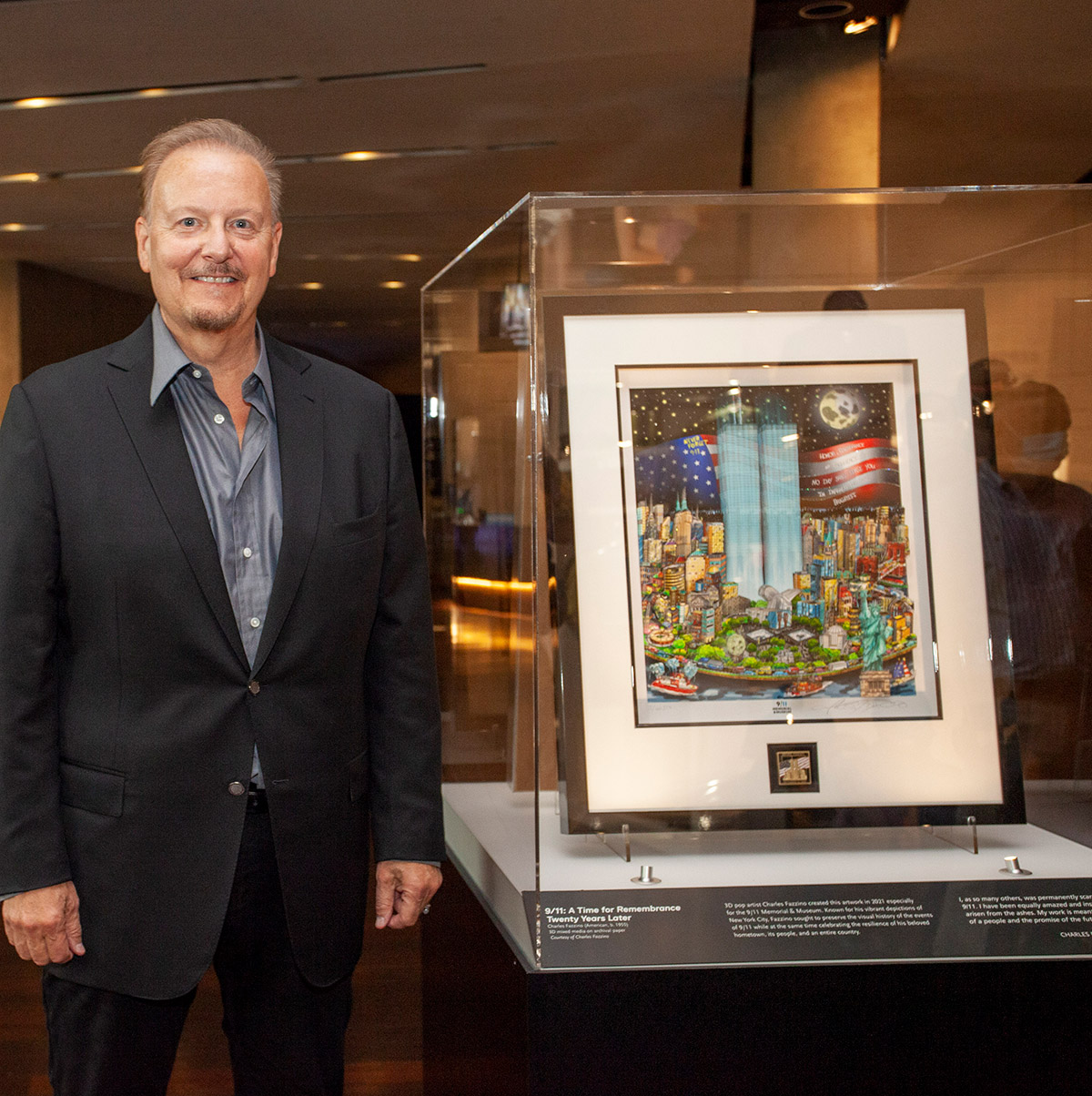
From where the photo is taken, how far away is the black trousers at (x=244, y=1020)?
1401 mm

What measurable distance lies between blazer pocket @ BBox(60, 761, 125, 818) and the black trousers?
17cm

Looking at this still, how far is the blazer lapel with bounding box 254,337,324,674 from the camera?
142 centimetres

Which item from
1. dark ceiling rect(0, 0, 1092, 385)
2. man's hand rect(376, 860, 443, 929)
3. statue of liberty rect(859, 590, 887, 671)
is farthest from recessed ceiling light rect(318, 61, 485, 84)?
man's hand rect(376, 860, 443, 929)

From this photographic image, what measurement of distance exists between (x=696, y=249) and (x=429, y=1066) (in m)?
1.49

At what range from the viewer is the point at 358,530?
4.94 feet

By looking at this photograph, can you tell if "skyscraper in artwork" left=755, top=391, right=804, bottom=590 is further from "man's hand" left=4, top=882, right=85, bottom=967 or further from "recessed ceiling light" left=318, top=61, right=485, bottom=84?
"recessed ceiling light" left=318, top=61, right=485, bottom=84

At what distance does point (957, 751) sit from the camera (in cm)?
157

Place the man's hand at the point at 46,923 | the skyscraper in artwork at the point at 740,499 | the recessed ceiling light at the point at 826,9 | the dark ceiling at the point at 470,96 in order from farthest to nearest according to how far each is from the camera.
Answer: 1. the recessed ceiling light at the point at 826,9
2. the dark ceiling at the point at 470,96
3. the skyscraper in artwork at the point at 740,499
4. the man's hand at the point at 46,923

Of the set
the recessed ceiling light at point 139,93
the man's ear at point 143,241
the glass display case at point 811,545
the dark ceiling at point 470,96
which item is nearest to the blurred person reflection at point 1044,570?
the glass display case at point 811,545

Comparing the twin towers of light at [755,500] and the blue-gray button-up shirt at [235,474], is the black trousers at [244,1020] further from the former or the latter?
the twin towers of light at [755,500]

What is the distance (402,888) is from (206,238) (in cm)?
94

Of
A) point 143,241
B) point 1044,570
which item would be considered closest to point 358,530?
point 143,241

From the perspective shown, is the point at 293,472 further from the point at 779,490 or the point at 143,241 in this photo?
the point at 779,490

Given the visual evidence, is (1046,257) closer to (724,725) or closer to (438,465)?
(724,725)
